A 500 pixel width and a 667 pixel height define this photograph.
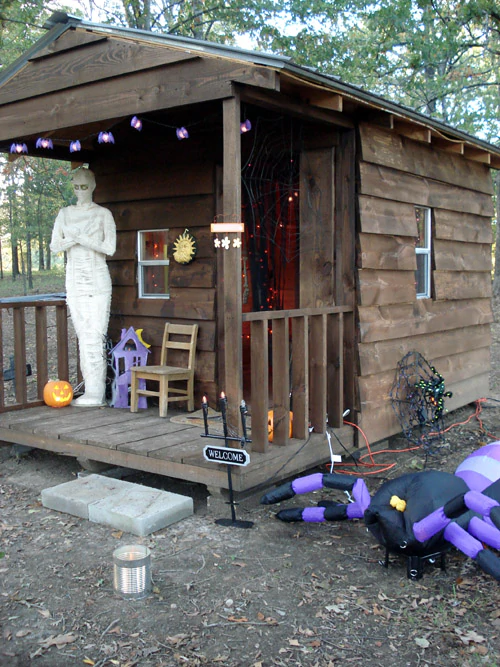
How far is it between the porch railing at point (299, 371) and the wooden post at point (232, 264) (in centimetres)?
14

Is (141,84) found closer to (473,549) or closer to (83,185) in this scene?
(83,185)

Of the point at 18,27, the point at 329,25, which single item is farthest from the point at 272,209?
the point at 18,27

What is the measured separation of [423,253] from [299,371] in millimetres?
2915

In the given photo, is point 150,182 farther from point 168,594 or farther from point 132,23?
point 132,23

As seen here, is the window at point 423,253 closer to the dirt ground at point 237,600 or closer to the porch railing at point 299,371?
the porch railing at point 299,371

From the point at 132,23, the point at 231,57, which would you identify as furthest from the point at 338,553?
the point at 132,23

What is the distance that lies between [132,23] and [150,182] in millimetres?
9678

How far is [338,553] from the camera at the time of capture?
414cm

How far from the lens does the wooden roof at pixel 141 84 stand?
4.45 meters

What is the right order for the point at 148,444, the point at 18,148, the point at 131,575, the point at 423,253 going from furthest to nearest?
1. the point at 423,253
2. the point at 18,148
3. the point at 148,444
4. the point at 131,575

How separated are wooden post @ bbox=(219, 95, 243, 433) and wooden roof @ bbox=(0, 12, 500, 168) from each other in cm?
22

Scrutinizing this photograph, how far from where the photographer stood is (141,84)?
16.3ft

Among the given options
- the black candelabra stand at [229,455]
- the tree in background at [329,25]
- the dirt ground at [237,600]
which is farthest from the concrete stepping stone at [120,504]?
the tree in background at [329,25]

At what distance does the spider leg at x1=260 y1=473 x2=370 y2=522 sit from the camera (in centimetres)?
399
